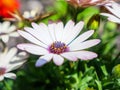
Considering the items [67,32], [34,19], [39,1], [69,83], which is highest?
[39,1]

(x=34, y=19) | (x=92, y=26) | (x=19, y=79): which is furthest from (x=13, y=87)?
(x=92, y=26)

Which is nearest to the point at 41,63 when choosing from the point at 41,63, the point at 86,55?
the point at 41,63

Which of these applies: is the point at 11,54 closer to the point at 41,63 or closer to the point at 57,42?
the point at 57,42

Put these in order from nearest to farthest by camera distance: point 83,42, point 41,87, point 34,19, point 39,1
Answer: point 83,42, point 34,19, point 41,87, point 39,1

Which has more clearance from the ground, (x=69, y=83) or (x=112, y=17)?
(x=112, y=17)

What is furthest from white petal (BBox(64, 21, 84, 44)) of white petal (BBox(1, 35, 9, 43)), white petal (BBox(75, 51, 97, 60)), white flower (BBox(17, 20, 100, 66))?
white petal (BBox(1, 35, 9, 43))

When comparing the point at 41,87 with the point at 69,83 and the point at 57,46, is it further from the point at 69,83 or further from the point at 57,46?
the point at 57,46

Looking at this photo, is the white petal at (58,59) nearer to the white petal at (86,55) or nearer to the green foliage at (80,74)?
the white petal at (86,55)

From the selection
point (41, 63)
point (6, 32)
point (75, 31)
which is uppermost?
point (6, 32)
